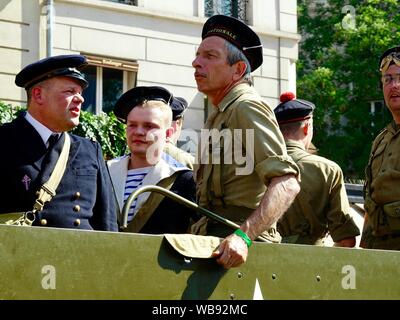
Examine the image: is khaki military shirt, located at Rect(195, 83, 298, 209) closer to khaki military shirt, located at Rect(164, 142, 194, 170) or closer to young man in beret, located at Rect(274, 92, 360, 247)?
young man in beret, located at Rect(274, 92, 360, 247)

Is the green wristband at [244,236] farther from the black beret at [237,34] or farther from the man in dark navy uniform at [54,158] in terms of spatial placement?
the black beret at [237,34]

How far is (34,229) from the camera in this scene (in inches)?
156

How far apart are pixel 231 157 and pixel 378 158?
1750 mm

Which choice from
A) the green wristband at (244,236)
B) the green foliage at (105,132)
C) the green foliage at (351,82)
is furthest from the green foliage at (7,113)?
the green foliage at (351,82)

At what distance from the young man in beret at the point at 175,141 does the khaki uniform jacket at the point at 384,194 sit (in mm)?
1232

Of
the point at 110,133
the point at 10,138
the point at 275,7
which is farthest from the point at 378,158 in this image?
the point at 275,7

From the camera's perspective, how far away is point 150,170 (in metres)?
6.26

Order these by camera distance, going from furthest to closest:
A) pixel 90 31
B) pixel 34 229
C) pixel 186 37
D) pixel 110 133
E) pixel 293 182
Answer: pixel 186 37 → pixel 90 31 → pixel 110 133 → pixel 293 182 → pixel 34 229

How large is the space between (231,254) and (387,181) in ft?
7.34

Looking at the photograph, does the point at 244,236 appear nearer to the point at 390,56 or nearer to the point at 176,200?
the point at 176,200

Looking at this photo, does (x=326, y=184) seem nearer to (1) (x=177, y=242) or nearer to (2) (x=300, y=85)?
(1) (x=177, y=242)

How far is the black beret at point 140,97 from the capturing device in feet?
21.0

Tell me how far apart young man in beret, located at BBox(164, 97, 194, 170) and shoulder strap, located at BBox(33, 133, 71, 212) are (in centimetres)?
198
